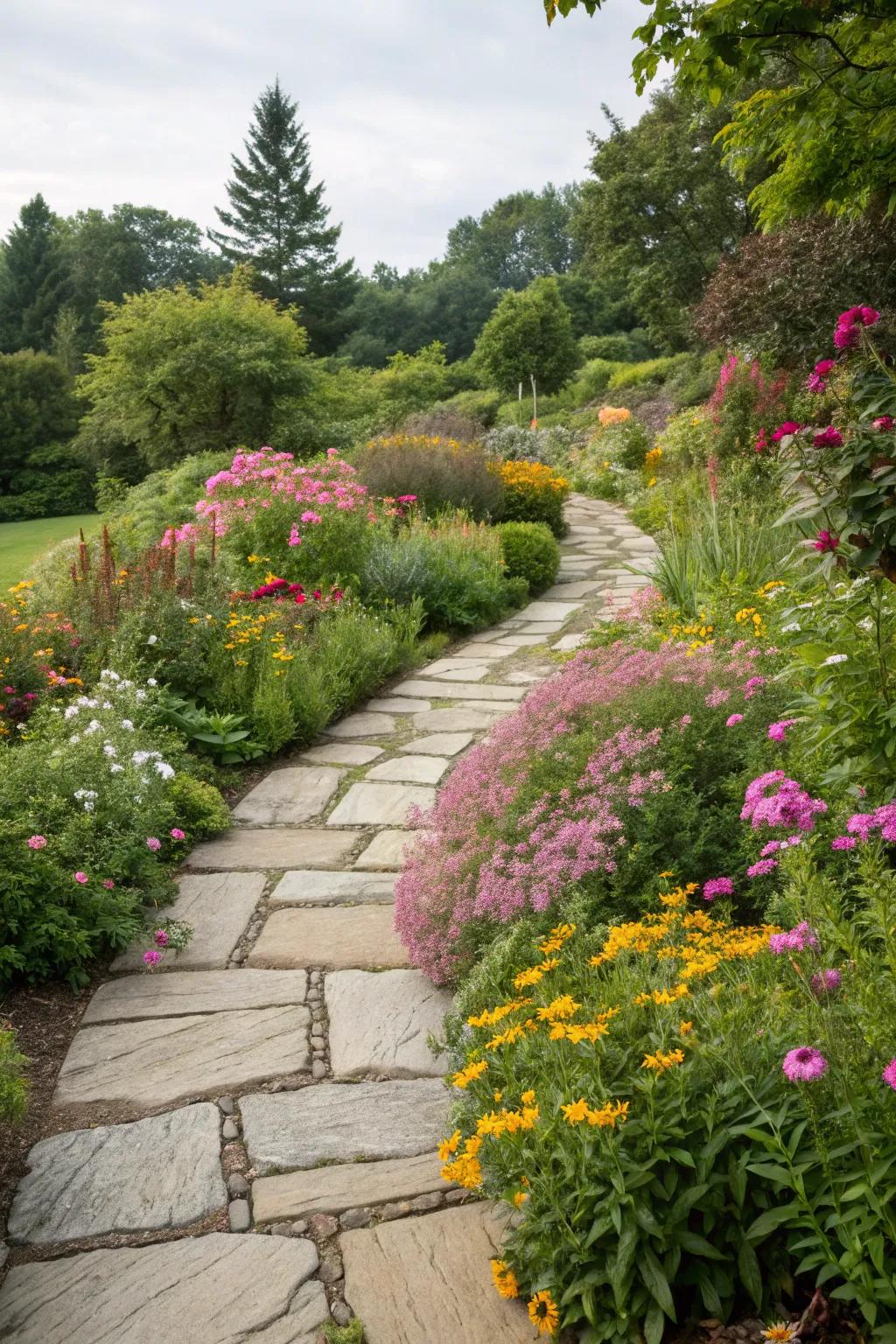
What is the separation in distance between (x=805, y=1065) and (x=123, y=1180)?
4.65ft

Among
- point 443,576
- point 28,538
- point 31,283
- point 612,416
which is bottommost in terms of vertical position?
point 443,576

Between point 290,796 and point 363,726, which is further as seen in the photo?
point 363,726

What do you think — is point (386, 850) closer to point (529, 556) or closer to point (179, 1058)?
point (179, 1058)

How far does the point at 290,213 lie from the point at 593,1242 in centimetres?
3564

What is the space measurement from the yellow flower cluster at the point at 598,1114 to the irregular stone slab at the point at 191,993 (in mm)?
1300

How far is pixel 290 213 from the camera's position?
3250cm

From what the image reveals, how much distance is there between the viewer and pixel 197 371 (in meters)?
13.6

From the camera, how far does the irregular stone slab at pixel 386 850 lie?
3.43 metres

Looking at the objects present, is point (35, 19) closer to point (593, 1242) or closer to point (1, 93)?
point (1, 93)

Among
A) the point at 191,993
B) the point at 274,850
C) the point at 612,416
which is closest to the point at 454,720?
the point at 274,850

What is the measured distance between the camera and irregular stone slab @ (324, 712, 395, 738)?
4891 mm

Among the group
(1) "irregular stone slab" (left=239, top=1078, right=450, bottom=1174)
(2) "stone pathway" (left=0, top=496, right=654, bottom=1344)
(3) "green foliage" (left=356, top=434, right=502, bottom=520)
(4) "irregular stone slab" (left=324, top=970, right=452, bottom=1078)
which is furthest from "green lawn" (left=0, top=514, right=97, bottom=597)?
(1) "irregular stone slab" (left=239, top=1078, right=450, bottom=1174)

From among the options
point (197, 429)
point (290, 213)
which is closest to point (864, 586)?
point (197, 429)

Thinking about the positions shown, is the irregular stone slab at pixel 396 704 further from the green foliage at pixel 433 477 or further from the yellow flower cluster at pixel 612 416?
the yellow flower cluster at pixel 612 416
